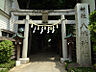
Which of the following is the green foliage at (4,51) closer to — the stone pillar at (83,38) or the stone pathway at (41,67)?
the stone pathway at (41,67)

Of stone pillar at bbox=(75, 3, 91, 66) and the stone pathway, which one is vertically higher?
stone pillar at bbox=(75, 3, 91, 66)

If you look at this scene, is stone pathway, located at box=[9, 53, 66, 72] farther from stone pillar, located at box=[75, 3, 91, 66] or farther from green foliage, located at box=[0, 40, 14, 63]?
stone pillar, located at box=[75, 3, 91, 66]

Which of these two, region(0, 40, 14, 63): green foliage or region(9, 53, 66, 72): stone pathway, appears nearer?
region(0, 40, 14, 63): green foliage

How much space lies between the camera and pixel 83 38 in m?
6.87

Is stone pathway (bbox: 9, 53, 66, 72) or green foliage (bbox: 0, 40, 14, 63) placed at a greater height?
green foliage (bbox: 0, 40, 14, 63)

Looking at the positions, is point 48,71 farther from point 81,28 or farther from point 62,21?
point 62,21

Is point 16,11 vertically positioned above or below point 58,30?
above

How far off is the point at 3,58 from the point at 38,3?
11.0 metres

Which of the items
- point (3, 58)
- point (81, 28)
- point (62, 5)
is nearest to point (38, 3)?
point (62, 5)

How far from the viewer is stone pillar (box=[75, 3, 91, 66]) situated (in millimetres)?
6605

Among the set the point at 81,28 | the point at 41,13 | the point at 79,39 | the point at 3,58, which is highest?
the point at 41,13

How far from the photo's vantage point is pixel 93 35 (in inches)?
190

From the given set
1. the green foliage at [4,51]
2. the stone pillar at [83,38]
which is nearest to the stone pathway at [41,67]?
the green foliage at [4,51]

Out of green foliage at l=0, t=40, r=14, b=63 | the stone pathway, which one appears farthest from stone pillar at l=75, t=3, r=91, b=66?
green foliage at l=0, t=40, r=14, b=63
